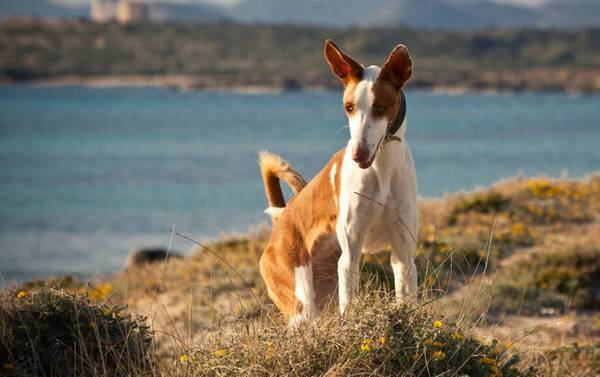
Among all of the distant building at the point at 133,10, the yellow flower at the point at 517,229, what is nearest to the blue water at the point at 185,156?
the yellow flower at the point at 517,229

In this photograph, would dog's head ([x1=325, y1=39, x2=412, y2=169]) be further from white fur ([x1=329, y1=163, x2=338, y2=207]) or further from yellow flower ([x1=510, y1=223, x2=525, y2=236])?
yellow flower ([x1=510, y1=223, x2=525, y2=236])

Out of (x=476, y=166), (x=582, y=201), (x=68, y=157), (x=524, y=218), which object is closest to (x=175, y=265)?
(x=524, y=218)

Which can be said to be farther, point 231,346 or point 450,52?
point 450,52

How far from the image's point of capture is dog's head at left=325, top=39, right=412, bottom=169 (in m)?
4.96

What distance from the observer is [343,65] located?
Result: 519 centimetres

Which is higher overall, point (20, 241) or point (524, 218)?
point (524, 218)

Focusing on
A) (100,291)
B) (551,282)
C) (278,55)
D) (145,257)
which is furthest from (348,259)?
(278,55)

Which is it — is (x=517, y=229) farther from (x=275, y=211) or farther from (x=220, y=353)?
(x=220, y=353)

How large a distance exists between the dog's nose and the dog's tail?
5.39 feet

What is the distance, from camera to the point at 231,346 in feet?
17.8

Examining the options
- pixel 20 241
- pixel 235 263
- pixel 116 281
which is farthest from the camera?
pixel 20 241

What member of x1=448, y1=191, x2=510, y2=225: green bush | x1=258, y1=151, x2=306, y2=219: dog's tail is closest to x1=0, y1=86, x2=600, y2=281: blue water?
x1=258, y1=151, x2=306, y2=219: dog's tail

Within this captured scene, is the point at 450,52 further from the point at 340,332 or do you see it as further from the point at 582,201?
the point at 340,332

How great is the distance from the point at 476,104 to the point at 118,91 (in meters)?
44.5
